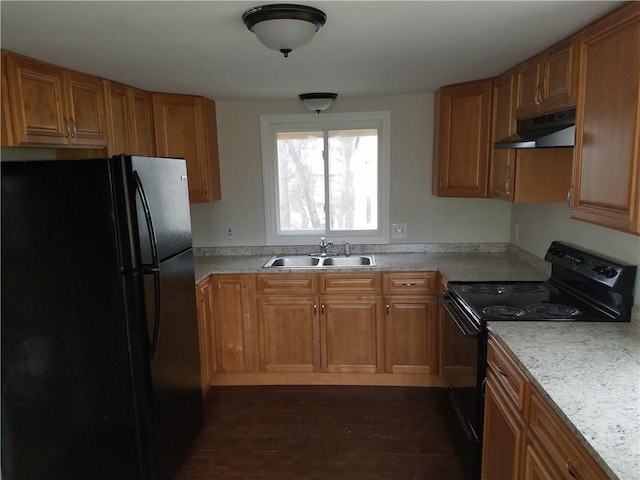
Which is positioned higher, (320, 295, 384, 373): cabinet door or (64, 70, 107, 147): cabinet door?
(64, 70, 107, 147): cabinet door

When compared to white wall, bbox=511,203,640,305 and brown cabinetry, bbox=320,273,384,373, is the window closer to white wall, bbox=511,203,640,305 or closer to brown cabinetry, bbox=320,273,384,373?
brown cabinetry, bbox=320,273,384,373

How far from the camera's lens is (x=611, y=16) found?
Result: 1.65 metres

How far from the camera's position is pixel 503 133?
2.82m

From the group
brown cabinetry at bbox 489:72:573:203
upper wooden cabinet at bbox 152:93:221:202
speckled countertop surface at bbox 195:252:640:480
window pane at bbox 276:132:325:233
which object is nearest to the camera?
speckled countertop surface at bbox 195:252:640:480

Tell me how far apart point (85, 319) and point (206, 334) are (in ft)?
4.04

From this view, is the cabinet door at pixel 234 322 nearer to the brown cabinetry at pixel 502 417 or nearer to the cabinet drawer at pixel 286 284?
the cabinet drawer at pixel 286 284

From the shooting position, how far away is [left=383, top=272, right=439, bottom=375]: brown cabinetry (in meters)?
3.16

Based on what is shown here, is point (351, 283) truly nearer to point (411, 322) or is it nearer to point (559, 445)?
point (411, 322)

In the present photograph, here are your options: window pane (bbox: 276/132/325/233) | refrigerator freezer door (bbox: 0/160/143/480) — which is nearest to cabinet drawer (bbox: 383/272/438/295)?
window pane (bbox: 276/132/325/233)

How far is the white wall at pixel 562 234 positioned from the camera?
2006 mm

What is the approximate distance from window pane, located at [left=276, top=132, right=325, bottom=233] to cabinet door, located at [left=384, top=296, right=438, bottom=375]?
1020 mm

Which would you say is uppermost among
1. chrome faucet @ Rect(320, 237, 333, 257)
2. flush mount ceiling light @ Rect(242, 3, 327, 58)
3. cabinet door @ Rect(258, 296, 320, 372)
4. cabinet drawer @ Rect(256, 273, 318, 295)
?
flush mount ceiling light @ Rect(242, 3, 327, 58)

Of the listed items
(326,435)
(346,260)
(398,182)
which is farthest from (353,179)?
(326,435)

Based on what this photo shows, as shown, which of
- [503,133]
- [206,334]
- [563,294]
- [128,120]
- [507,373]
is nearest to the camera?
[507,373]
